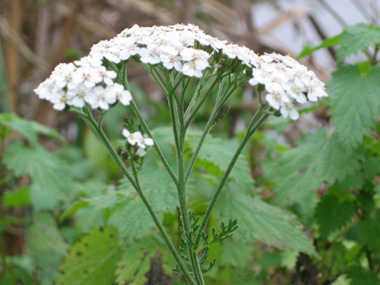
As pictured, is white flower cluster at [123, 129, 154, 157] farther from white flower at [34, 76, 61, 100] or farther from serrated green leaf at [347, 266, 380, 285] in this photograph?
serrated green leaf at [347, 266, 380, 285]

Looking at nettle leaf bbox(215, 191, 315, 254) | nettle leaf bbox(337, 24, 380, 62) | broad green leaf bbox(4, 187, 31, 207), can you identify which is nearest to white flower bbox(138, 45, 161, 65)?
nettle leaf bbox(215, 191, 315, 254)

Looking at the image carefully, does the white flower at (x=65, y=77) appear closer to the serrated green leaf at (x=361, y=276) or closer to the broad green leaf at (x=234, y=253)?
the broad green leaf at (x=234, y=253)

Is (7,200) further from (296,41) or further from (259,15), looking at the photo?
(259,15)

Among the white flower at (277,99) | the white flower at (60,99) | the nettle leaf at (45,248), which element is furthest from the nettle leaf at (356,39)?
the nettle leaf at (45,248)

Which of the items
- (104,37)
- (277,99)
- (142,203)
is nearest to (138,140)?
(277,99)

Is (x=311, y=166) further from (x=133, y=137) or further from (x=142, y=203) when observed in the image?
(x=133, y=137)

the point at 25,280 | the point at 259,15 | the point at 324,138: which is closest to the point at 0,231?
the point at 25,280
